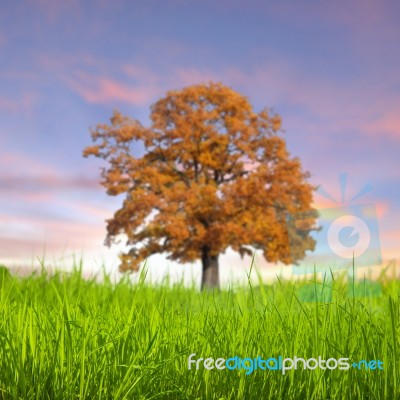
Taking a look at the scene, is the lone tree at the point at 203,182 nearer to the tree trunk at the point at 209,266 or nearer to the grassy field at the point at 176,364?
the tree trunk at the point at 209,266

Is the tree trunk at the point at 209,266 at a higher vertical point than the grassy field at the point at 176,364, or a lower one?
higher

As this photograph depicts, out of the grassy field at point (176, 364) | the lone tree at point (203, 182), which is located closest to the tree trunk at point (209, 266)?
the lone tree at point (203, 182)

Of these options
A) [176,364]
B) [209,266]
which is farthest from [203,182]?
[176,364]

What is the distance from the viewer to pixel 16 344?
11.0ft

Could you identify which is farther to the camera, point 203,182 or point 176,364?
point 203,182

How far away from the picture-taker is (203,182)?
25.7 metres

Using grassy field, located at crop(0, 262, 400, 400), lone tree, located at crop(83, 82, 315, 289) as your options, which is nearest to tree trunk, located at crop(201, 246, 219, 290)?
lone tree, located at crop(83, 82, 315, 289)

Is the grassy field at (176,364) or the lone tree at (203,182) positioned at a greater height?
the lone tree at (203,182)

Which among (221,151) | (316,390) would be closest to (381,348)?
(316,390)

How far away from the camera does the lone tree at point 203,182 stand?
78.8ft

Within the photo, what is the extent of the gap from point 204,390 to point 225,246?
824 inches

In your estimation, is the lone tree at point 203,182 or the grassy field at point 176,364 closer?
the grassy field at point 176,364

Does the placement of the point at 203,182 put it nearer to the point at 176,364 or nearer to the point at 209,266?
the point at 209,266

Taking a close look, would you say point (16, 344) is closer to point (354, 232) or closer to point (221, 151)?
point (354, 232)
